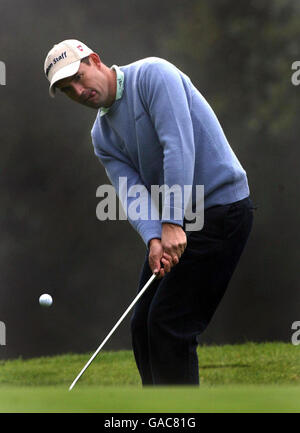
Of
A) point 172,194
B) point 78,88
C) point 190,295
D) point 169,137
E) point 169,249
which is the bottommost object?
point 190,295

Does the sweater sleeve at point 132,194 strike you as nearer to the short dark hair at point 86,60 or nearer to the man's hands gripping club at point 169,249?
the man's hands gripping club at point 169,249

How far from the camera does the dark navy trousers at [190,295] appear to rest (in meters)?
2.21

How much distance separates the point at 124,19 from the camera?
Result: 3471 mm

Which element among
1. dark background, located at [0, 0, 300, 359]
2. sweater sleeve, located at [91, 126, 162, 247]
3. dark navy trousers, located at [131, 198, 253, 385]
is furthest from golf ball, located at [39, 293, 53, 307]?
dark navy trousers, located at [131, 198, 253, 385]

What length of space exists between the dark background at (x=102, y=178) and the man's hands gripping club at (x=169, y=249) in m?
1.39

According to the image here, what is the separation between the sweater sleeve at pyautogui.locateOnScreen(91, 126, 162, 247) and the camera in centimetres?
232

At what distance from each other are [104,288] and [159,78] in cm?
163

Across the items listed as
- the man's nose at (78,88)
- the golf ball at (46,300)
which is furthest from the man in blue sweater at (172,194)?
the golf ball at (46,300)

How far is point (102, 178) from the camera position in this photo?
3684 mm

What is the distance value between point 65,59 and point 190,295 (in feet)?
2.63

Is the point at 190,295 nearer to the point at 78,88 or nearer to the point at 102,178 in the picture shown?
the point at 78,88

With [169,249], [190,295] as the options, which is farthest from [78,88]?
[190,295]
